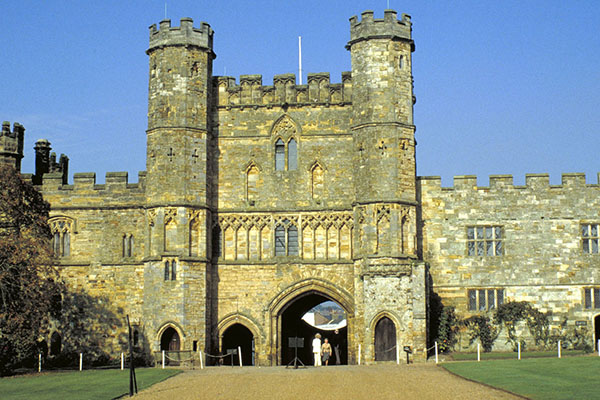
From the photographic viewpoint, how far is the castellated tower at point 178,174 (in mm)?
32531

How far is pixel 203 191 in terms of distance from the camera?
33.5 m

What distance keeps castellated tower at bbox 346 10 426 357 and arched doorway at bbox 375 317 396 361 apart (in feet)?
1.22

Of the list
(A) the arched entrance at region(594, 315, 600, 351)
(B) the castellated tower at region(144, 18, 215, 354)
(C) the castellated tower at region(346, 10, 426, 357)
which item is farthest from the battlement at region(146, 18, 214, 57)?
(A) the arched entrance at region(594, 315, 600, 351)

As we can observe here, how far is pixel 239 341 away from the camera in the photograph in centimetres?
3644

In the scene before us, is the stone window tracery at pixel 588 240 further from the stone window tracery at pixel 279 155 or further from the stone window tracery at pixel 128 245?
the stone window tracery at pixel 128 245

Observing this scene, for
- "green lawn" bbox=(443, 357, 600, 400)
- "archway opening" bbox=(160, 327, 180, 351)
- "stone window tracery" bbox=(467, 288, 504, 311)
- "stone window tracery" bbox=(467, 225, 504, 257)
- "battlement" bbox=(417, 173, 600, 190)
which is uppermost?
"battlement" bbox=(417, 173, 600, 190)

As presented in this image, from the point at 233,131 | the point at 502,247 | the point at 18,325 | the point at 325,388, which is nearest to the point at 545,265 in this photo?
the point at 502,247

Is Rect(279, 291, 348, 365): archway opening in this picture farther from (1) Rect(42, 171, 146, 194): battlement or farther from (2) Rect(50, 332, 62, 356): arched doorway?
(2) Rect(50, 332, 62, 356): arched doorway

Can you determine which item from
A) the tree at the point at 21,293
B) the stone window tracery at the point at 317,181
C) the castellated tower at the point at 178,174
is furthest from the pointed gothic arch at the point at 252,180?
the tree at the point at 21,293

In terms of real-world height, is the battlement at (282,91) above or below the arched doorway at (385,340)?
above

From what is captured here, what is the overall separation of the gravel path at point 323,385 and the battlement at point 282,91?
38.4 ft

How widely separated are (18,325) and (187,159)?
8.86m

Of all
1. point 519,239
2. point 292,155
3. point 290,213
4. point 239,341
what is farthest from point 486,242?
point 239,341

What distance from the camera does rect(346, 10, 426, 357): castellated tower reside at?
3177 cm
